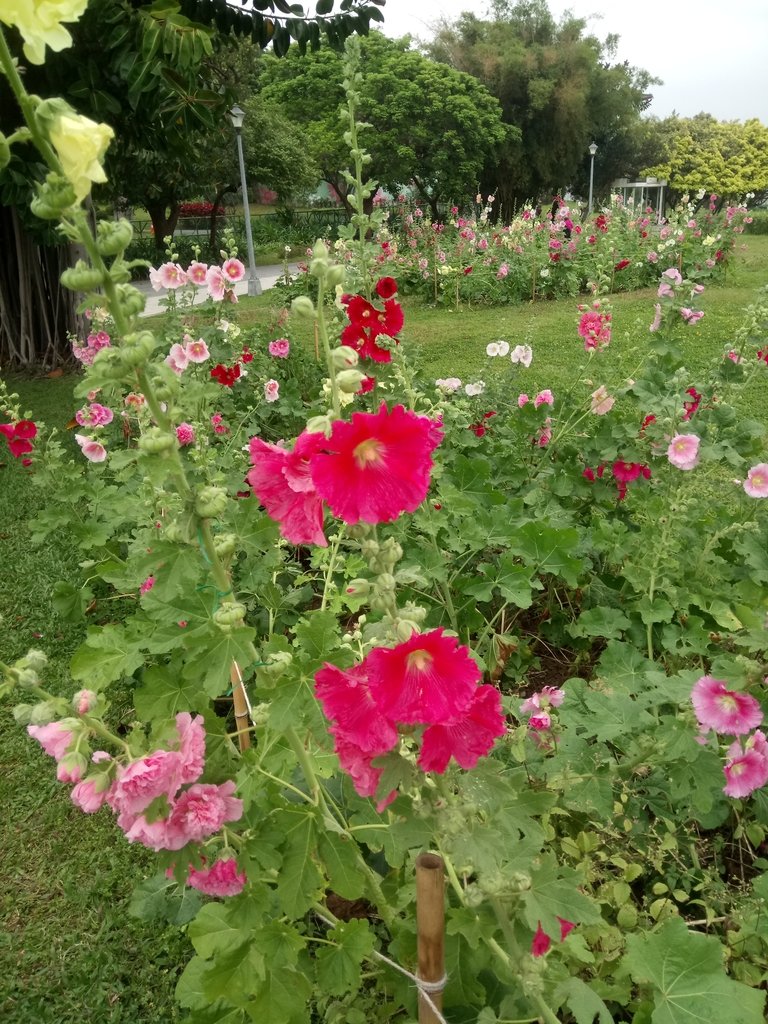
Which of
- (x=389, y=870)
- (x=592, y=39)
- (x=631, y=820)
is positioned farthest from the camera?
(x=592, y=39)

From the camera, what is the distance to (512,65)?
27.8 metres

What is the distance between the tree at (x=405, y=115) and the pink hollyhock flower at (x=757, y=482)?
2388cm

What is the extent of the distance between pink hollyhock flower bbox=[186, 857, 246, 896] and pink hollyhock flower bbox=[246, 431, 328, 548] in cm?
61

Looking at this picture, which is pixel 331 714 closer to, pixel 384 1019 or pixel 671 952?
pixel 671 952

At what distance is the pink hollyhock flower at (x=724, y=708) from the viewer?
151cm

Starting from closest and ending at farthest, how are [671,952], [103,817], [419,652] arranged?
[419,652] < [671,952] < [103,817]

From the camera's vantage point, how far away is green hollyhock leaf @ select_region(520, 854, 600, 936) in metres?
1.10

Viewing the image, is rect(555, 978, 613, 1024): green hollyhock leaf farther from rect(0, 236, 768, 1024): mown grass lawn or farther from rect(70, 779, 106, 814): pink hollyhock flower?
rect(0, 236, 768, 1024): mown grass lawn

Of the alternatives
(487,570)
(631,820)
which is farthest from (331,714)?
(487,570)

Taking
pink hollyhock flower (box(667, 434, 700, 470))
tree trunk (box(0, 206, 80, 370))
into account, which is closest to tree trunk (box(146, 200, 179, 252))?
tree trunk (box(0, 206, 80, 370))

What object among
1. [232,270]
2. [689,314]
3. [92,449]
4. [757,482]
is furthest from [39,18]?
[689,314]

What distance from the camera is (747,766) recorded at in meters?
1.57

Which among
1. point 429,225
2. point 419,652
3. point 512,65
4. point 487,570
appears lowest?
point 487,570

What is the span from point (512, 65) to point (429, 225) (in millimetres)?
19982
